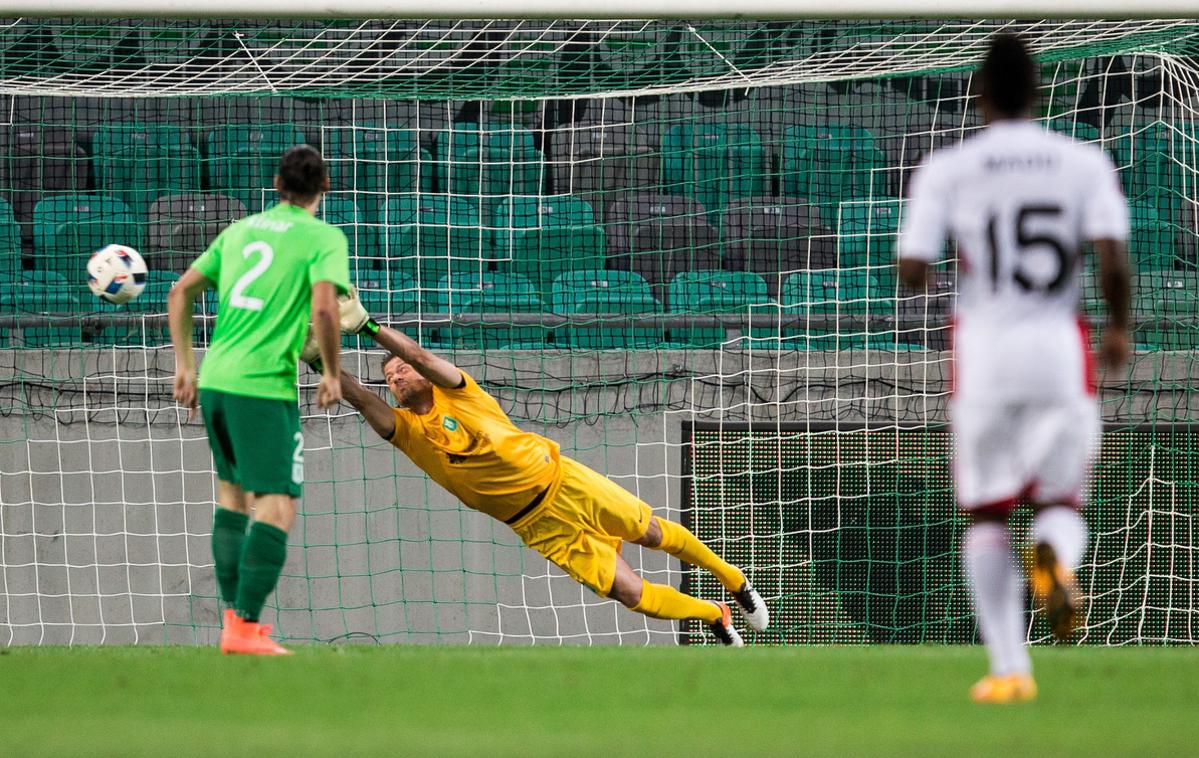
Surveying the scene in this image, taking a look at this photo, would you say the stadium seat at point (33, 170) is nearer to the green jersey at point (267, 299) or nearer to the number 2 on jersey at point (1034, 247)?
the green jersey at point (267, 299)

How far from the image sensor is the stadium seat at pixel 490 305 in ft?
32.1

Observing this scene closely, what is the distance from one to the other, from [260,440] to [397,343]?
122 centimetres

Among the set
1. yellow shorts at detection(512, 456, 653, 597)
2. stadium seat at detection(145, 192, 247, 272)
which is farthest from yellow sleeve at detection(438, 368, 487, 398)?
stadium seat at detection(145, 192, 247, 272)

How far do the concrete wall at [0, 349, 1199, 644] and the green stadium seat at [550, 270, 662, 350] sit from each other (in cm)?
42

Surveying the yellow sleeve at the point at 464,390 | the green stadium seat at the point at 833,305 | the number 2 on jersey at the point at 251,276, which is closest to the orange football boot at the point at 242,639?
the number 2 on jersey at the point at 251,276

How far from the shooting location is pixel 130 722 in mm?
3824

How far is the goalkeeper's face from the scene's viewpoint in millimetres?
7281

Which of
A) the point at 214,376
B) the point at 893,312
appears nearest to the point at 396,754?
the point at 214,376

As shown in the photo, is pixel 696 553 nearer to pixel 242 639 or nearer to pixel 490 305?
pixel 242 639

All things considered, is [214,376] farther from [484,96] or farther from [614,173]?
[614,173]

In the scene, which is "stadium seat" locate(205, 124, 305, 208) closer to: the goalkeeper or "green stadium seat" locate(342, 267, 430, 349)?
"green stadium seat" locate(342, 267, 430, 349)

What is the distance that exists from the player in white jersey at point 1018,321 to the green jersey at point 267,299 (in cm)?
251

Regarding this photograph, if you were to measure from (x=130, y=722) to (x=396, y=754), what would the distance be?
39.7 inches

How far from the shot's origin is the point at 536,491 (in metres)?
7.46
